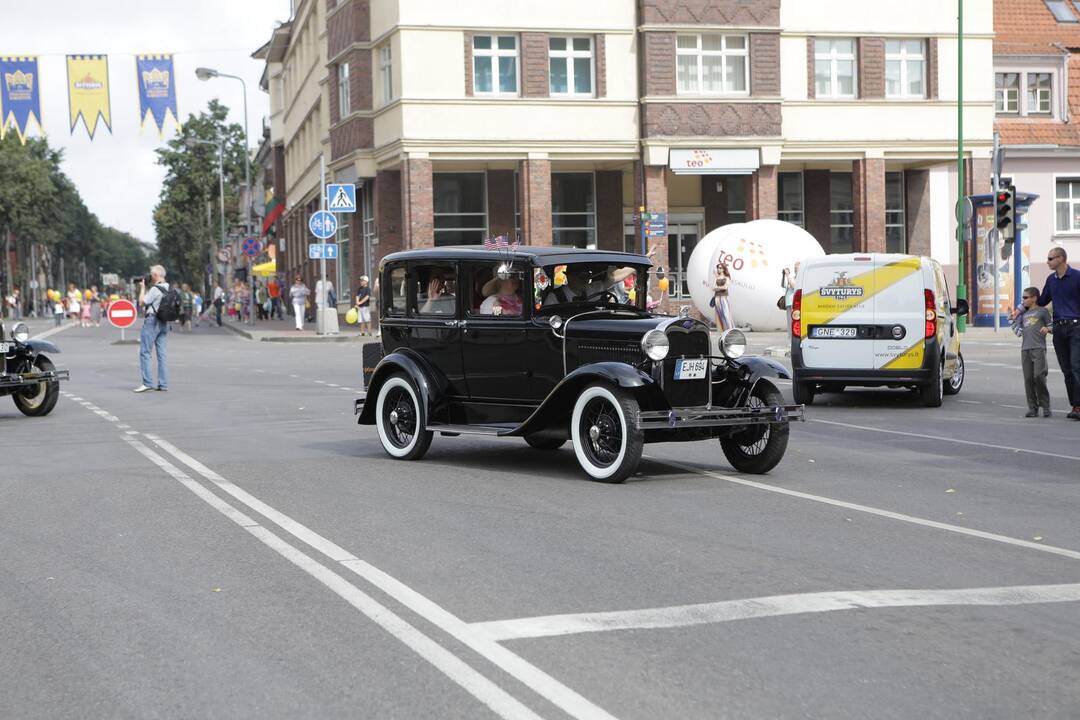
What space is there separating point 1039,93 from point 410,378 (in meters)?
42.9

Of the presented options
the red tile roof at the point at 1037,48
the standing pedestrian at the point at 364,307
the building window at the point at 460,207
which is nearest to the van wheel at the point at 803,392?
the standing pedestrian at the point at 364,307

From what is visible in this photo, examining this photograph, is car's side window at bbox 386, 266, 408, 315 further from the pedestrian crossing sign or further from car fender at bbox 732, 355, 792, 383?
the pedestrian crossing sign

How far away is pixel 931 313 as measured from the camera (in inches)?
657

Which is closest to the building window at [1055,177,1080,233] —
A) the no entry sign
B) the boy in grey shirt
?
the no entry sign

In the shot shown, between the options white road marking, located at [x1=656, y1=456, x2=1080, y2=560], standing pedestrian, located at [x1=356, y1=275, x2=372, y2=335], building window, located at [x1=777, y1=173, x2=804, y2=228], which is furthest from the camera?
building window, located at [x1=777, y1=173, x2=804, y2=228]

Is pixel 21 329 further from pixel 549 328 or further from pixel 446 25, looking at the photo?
pixel 446 25

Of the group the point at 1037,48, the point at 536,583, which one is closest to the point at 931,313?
the point at 536,583

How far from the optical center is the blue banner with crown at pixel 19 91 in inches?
1538

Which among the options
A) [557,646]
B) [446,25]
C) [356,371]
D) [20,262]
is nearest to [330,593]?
[557,646]

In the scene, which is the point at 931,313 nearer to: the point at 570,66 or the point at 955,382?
the point at 955,382

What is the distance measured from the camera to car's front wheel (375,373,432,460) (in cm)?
1168

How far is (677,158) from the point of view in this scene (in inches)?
1656

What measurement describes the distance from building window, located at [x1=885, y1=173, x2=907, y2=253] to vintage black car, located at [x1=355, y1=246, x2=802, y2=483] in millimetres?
36796

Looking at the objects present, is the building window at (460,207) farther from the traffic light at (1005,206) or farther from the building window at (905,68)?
the traffic light at (1005,206)
